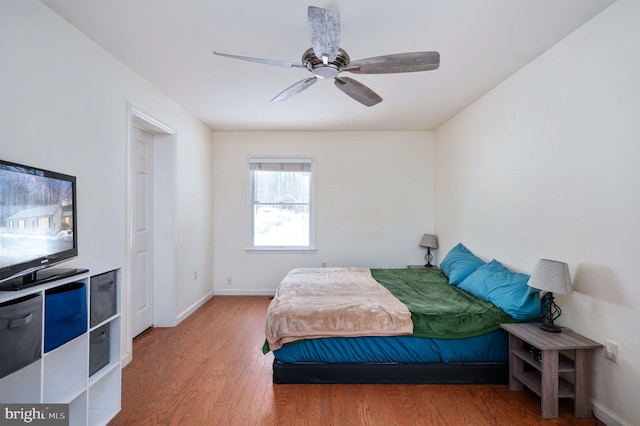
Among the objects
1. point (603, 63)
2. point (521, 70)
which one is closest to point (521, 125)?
point (521, 70)

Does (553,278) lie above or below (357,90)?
below

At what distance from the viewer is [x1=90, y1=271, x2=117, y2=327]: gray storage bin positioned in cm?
183

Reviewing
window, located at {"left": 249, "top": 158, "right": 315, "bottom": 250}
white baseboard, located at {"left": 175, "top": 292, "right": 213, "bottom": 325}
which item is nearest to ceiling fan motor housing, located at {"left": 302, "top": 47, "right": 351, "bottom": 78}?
window, located at {"left": 249, "top": 158, "right": 315, "bottom": 250}

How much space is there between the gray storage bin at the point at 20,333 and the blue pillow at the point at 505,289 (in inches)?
117

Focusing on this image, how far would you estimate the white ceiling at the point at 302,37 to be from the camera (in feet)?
6.34

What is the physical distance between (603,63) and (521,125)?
83cm

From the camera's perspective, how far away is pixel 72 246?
1952 mm

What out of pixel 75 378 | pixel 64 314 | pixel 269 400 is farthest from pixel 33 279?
pixel 269 400

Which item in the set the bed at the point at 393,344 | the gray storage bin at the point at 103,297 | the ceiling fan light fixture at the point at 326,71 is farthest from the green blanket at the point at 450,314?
the gray storage bin at the point at 103,297

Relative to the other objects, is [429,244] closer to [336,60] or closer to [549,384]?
[549,384]

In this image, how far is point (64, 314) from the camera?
160 cm

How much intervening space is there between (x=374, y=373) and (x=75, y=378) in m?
1.94

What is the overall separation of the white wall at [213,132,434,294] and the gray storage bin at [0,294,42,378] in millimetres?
3526

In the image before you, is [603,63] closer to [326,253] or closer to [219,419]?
[219,419]
